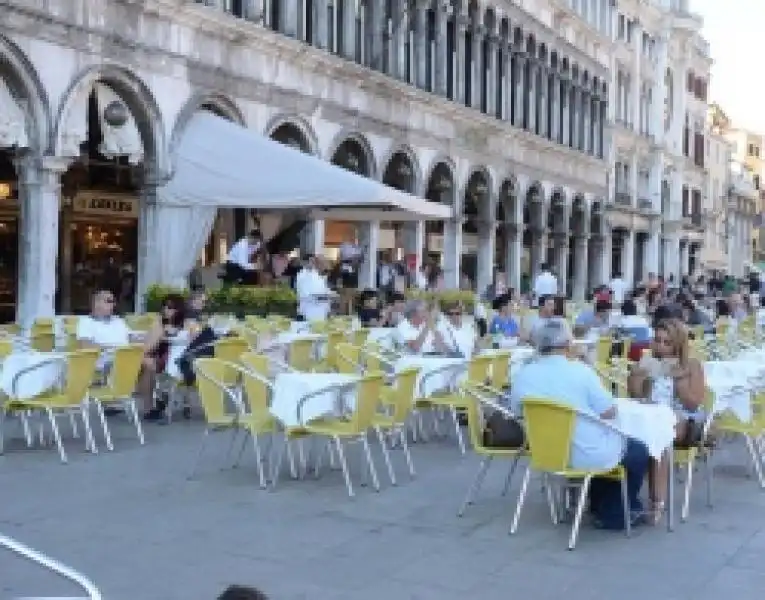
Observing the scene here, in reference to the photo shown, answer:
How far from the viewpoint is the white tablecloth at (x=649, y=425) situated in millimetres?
6762

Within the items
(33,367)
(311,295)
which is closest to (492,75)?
(311,295)

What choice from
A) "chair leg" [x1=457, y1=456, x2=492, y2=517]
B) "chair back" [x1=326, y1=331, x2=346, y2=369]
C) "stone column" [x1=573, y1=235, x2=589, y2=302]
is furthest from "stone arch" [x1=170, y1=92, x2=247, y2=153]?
"stone column" [x1=573, y1=235, x2=589, y2=302]

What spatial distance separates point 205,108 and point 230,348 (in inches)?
390

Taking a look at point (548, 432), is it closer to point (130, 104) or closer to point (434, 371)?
point (434, 371)

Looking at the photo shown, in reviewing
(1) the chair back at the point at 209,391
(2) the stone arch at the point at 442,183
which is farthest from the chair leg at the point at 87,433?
(2) the stone arch at the point at 442,183

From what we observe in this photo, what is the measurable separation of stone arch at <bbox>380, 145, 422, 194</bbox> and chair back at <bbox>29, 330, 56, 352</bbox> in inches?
637

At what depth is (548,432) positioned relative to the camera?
663 cm

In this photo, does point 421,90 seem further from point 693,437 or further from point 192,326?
point 693,437

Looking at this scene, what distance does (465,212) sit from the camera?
3459 cm

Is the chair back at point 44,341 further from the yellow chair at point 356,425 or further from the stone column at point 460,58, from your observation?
the stone column at point 460,58

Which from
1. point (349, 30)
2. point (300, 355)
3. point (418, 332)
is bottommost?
point (300, 355)

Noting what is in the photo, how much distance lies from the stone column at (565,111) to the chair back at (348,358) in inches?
1198

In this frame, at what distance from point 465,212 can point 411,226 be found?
6.66m

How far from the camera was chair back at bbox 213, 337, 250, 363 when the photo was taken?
10.6m
